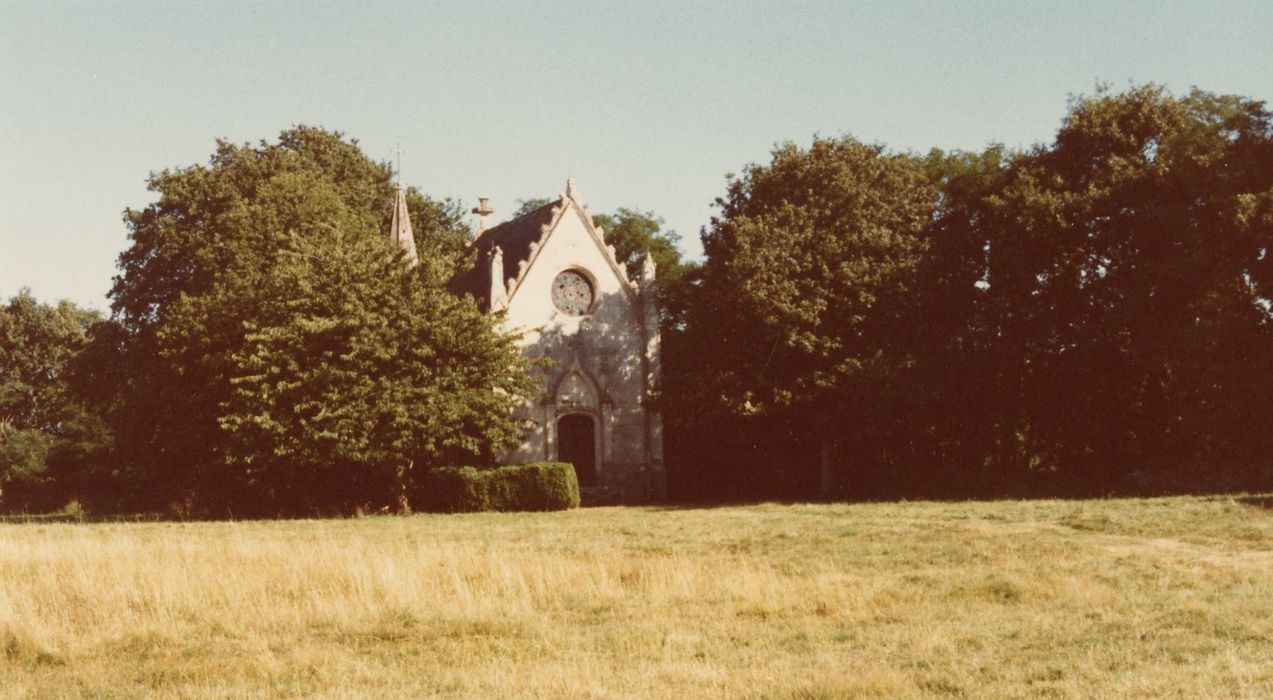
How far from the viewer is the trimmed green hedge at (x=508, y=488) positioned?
3103 cm

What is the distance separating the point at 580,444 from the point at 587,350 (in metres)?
3.45

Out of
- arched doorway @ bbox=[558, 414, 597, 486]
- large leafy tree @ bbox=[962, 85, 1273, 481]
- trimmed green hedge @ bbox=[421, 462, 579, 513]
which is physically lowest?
trimmed green hedge @ bbox=[421, 462, 579, 513]

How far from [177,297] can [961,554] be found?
3199 cm

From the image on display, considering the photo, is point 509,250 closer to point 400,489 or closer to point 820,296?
point 400,489

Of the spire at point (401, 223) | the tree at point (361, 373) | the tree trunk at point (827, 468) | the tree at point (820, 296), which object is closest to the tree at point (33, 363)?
the spire at point (401, 223)

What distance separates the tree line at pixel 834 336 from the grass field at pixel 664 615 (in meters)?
10.7

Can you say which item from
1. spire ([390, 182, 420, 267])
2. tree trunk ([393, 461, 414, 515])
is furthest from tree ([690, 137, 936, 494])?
spire ([390, 182, 420, 267])

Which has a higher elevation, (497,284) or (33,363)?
(33,363)

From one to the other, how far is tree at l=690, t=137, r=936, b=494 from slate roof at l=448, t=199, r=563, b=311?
8066 millimetres

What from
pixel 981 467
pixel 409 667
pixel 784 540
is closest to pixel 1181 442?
pixel 981 467

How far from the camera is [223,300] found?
31781 millimetres

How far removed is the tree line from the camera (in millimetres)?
28859

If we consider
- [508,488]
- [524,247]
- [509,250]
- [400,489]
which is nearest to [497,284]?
[524,247]

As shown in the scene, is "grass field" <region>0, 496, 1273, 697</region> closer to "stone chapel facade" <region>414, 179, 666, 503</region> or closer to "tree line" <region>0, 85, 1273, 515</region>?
"tree line" <region>0, 85, 1273, 515</region>
